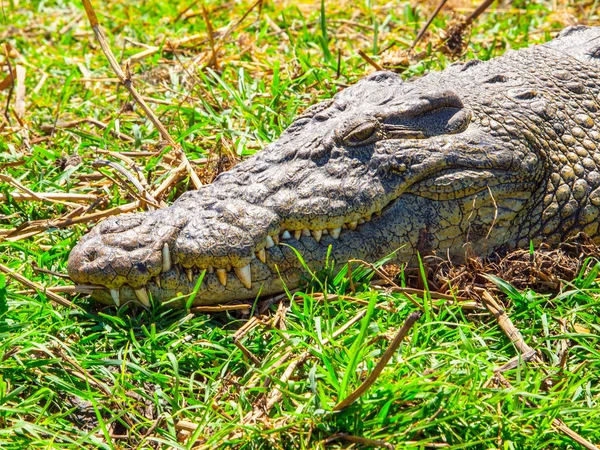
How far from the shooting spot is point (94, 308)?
11.7 feet

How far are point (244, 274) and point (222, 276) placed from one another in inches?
3.8

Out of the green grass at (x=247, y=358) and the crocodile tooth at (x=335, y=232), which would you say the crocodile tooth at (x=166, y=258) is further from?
the crocodile tooth at (x=335, y=232)

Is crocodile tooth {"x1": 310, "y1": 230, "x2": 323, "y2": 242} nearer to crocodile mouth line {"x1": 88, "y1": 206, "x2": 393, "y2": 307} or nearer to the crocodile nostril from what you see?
crocodile mouth line {"x1": 88, "y1": 206, "x2": 393, "y2": 307}

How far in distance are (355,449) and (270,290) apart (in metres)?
1.02

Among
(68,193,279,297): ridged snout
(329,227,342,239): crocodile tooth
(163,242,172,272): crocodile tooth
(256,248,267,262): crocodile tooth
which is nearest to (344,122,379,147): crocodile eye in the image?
(329,227,342,239): crocodile tooth

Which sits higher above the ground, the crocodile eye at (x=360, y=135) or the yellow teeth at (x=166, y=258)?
the crocodile eye at (x=360, y=135)

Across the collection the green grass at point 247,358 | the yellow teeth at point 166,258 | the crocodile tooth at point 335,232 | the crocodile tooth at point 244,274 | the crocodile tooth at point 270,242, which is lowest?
the green grass at point 247,358

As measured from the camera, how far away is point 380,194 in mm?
3619

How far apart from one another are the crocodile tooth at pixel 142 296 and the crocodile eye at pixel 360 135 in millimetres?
1165

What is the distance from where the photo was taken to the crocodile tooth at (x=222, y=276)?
3.46 metres

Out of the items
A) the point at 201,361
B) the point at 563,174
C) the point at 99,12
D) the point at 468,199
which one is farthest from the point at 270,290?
the point at 99,12

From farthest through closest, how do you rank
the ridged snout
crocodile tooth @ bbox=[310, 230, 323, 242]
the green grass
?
crocodile tooth @ bbox=[310, 230, 323, 242], the ridged snout, the green grass

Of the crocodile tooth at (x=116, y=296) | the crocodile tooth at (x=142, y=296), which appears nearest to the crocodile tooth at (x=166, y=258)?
the crocodile tooth at (x=142, y=296)

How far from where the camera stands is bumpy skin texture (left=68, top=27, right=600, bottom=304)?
341 cm
